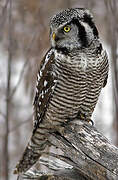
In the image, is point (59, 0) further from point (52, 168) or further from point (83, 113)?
point (52, 168)

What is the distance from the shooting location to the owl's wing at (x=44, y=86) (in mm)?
3275

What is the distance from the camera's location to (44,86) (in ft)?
11.1

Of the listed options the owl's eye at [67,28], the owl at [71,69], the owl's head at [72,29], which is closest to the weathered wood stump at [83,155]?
the owl at [71,69]

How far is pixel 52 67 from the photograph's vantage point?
3.26 meters

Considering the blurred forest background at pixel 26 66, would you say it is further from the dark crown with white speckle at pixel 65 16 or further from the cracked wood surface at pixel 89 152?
A: the cracked wood surface at pixel 89 152

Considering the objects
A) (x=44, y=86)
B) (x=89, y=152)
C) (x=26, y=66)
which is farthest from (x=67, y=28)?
(x=26, y=66)

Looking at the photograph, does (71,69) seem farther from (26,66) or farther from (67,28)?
(26,66)

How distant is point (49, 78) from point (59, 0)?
341 cm

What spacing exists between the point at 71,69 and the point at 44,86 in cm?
34

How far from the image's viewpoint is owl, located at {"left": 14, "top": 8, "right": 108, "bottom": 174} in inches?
124

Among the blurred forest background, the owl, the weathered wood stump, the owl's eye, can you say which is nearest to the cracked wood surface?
the weathered wood stump

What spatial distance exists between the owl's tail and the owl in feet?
1.02

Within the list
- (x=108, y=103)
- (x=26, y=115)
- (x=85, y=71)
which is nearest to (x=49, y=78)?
(x=85, y=71)

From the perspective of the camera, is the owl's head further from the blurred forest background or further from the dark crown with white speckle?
the blurred forest background
